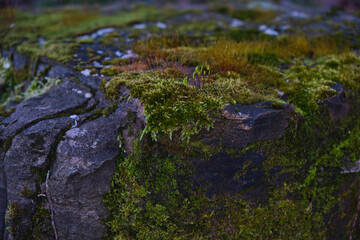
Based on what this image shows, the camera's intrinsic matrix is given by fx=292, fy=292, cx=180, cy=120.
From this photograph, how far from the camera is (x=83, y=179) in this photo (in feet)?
9.91

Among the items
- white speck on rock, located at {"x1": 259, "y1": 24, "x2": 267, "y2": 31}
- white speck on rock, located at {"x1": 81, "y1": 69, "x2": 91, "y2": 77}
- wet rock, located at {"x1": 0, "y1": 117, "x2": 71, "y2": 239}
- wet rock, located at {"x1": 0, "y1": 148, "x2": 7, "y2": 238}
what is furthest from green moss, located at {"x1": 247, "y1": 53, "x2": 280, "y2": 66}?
wet rock, located at {"x1": 0, "y1": 148, "x2": 7, "y2": 238}

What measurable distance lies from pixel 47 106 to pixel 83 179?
1.14 m

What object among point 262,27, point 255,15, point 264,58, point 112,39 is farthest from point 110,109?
point 255,15

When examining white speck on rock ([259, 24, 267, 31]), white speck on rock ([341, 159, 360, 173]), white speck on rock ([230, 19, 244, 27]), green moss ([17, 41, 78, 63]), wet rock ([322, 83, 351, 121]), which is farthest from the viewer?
white speck on rock ([230, 19, 244, 27])

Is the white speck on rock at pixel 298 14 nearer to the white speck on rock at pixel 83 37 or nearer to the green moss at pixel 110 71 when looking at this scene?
the white speck on rock at pixel 83 37

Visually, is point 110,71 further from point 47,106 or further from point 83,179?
point 83,179

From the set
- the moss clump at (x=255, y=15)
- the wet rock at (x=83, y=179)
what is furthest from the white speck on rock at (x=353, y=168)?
the moss clump at (x=255, y=15)

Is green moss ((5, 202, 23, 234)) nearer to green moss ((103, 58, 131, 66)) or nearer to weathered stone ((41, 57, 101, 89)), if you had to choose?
weathered stone ((41, 57, 101, 89))

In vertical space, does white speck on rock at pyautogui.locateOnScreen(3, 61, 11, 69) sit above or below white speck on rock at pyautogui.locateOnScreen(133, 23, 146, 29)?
below

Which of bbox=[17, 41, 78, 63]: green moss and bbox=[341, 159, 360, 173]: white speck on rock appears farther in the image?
bbox=[17, 41, 78, 63]: green moss

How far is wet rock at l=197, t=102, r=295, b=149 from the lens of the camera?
294 cm

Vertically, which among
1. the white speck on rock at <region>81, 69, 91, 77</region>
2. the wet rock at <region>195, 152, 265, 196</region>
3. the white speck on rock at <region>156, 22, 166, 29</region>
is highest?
the white speck on rock at <region>156, 22, 166, 29</region>

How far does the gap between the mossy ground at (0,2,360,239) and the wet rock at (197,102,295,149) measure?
3.6 inches

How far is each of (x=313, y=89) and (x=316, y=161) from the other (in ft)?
2.91
